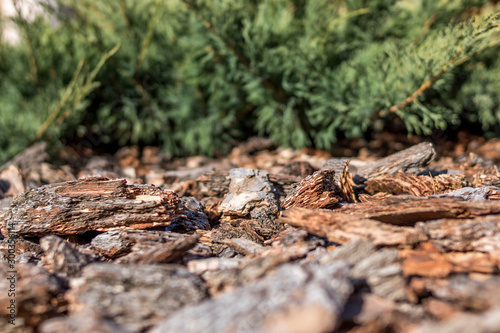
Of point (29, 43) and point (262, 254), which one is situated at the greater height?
point (29, 43)

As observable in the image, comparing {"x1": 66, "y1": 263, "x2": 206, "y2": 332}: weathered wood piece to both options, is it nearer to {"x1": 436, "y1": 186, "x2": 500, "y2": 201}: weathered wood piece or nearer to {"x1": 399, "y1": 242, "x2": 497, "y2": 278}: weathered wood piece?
{"x1": 399, "y1": 242, "x2": 497, "y2": 278}: weathered wood piece

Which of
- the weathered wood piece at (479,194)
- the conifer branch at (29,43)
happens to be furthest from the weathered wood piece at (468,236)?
the conifer branch at (29,43)

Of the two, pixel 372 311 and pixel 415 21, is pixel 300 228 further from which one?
pixel 415 21

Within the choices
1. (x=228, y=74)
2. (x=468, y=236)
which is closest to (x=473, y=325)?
(x=468, y=236)

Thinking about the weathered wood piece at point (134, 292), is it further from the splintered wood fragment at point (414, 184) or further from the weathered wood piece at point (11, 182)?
the weathered wood piece at point (11, 182)

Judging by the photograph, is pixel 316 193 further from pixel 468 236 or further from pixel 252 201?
pixel 468 236

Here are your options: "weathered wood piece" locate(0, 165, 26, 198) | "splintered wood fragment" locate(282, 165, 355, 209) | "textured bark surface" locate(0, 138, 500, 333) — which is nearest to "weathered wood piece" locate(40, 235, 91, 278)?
"textured bark surface" locate(0, 138, 500, 333)
